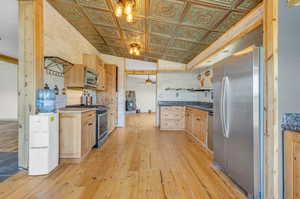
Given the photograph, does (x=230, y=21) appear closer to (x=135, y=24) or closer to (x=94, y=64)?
(x=135, y=24)

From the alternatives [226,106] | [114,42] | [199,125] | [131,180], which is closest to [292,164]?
[226,106]

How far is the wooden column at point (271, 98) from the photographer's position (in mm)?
1688

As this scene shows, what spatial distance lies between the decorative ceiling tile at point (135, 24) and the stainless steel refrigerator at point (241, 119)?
195 centimetres

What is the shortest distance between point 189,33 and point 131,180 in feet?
10.5

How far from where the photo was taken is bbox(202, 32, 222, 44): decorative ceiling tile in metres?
3.60

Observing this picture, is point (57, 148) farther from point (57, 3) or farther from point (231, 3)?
point (231, 3)

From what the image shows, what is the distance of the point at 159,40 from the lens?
4676 millimetres

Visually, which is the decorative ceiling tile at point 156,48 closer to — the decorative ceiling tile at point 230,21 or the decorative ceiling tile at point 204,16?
the decorative ceiling tile at point 204,16

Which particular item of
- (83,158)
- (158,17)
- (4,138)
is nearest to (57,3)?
(158,17)

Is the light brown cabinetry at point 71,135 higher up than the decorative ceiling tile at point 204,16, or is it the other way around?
the decorative ceiling tile at point 204,16

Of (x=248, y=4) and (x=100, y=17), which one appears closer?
(x=248, y=4)

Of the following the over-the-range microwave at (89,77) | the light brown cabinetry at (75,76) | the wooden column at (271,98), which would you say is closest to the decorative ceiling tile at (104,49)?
the over-the-range microwave at (89,77)

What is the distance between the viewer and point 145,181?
2432mm

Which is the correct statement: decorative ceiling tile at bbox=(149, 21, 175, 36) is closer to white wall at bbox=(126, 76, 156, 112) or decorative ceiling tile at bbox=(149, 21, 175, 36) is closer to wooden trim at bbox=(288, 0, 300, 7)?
wooden trim at bbox=(288, 0, 300, 7)
